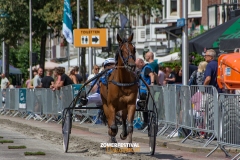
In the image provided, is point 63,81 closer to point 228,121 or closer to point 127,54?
point 228,121

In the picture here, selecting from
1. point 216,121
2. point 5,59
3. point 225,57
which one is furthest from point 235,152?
point 5,59

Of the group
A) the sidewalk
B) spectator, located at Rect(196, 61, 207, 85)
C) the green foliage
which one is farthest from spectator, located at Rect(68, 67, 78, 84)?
the green foliage

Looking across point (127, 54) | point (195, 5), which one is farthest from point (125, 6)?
point (127, 54)

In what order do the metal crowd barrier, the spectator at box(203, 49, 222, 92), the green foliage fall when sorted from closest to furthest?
the metal crowd barrier → the spectator at box(203, 49, 222, 92) → the green foliage

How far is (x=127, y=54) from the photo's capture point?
1341cm

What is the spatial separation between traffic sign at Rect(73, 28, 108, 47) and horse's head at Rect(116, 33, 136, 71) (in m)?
15.0

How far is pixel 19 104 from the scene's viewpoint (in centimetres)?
3167

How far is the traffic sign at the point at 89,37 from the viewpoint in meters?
28.7

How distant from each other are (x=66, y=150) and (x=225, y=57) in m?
3.70

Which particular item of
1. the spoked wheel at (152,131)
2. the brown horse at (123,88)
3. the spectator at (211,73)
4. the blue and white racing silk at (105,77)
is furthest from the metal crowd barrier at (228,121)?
the spectator at (211,73)

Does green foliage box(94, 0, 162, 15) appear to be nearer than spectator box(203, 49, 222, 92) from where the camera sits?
No

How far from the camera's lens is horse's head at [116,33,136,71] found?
13.2 meters

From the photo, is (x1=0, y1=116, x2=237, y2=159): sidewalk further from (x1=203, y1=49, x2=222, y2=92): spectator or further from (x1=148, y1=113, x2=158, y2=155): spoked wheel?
(x1=203, y1=49, x2=222, y2=92): spectator

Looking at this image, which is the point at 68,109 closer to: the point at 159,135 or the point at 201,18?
the point at 159,135
